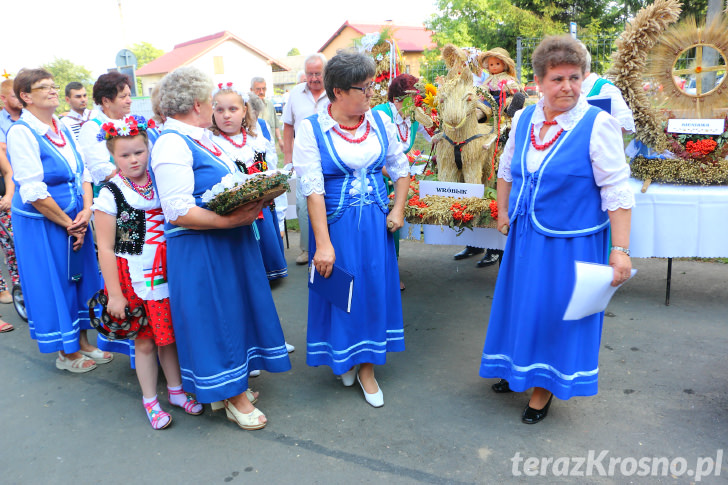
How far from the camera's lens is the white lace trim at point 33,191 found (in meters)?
3.52

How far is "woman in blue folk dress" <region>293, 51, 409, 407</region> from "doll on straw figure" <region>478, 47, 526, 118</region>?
1.50 meters

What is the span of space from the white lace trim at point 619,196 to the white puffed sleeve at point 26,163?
11.3 feet

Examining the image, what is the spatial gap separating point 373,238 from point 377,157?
18.3 inches

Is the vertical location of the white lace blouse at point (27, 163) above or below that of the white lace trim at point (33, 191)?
above

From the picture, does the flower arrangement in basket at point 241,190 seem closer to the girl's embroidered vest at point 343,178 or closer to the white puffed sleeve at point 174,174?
the white puffed sleeve at point 174,174

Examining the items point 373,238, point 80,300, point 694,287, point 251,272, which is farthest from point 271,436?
point 694,287

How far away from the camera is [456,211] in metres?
4.05

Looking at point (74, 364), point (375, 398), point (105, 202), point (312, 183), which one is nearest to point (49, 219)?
point (74, 364)

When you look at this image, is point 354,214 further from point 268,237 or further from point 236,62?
point 236,62

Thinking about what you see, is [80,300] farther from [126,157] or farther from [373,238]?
[373,238]

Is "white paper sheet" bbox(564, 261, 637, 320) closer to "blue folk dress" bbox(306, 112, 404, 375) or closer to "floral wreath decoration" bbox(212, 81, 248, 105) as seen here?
"blue folk dress" bbox(306, 112, 404, 375)

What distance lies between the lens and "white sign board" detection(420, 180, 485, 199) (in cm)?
405

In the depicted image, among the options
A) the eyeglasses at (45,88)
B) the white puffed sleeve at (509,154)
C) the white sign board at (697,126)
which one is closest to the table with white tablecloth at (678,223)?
the white sign board at (697,126)

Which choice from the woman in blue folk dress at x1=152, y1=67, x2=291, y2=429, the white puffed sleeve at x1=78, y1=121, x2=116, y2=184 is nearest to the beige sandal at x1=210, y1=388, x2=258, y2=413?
the woman in blue folk dress at x1=152, y1=67, x2=291, y2=429
